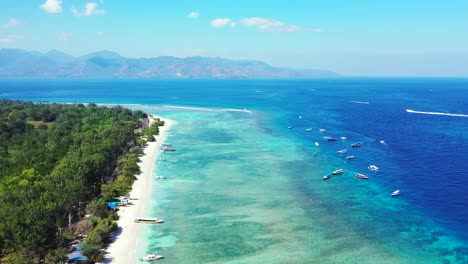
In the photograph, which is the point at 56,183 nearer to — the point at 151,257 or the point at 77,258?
the point at 77,258

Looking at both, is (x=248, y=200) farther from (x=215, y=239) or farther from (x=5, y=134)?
(x=5, y=134)

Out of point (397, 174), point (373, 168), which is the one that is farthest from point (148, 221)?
point (397, 174)

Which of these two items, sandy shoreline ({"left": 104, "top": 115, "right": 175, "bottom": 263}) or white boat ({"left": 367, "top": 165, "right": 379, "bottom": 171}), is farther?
white boat ({"left": 367, "top": 165, "right": 379, "bottom": 171})

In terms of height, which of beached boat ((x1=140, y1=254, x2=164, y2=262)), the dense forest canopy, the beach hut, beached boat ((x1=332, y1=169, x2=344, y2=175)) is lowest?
beached boat ((x1=140, y1=254, x2=164, y2=262))

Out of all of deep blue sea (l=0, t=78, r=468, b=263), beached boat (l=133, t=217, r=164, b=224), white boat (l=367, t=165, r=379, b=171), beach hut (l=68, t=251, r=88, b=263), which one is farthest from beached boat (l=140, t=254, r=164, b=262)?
white boat (l=367, t=165, r=379, b=171)

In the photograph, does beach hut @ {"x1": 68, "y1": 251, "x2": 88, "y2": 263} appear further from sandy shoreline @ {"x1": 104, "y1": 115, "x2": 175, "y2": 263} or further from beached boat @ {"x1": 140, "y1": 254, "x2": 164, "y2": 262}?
beached boat @ {"x1": 140, "y1": 254, "x2": 164, "y2": 262}

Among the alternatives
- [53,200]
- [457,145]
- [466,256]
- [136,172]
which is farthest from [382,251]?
[457,145]
